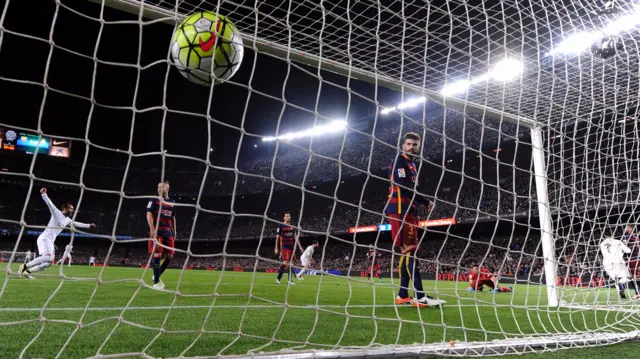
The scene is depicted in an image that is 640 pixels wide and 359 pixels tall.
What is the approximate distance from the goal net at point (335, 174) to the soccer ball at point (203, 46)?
0.11 meters

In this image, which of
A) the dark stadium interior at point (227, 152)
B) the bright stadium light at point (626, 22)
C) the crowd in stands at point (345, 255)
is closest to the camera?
the bright stadium light at point (626, 22)

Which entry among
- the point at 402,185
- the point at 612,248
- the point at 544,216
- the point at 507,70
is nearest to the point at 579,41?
the point at 507,70

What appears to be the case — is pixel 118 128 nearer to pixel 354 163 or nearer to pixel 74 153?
pixel 74 153

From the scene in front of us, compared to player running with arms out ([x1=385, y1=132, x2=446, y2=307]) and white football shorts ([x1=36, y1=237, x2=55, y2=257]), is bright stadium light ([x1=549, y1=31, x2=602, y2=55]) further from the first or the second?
white football shorts ([x1=36, y1=237, x2=55, y2=257])

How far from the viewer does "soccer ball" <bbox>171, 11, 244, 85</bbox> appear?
8.39ft

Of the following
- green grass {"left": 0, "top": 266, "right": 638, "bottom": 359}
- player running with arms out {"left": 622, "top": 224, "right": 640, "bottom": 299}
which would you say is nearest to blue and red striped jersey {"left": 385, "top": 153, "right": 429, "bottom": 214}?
green grass {"left": 0, "top": 266, "right": 638, "bottom": 359}

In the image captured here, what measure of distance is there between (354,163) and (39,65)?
18.6m

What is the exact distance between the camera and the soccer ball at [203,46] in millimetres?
2557

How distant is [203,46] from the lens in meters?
2.56

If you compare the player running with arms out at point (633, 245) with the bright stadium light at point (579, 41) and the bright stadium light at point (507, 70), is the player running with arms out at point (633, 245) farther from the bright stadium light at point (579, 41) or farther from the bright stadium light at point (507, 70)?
the bright stadium light at point (507, 70)

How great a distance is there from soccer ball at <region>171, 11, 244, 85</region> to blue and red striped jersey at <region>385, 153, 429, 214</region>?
179 centimetres

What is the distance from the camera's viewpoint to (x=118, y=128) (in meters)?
27.6

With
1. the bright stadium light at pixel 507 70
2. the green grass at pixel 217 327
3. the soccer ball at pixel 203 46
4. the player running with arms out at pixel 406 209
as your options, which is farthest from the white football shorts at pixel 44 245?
the bright stadium light at pixel 507 70

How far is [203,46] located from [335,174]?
1079 inches
